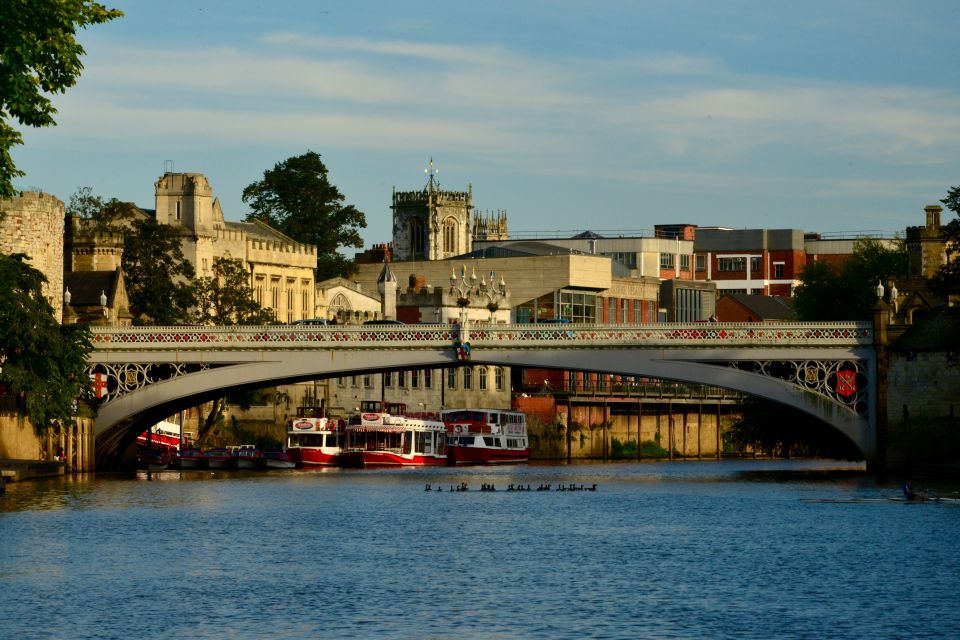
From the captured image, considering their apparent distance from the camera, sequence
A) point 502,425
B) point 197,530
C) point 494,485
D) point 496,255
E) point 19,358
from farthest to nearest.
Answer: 1. point 496,255
2. point 502,425
3. point 494,485
4. point 19,358
5. point 197,530

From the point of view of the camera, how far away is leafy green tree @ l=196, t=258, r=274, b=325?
13325 cm

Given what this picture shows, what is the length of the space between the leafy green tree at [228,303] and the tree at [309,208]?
114 ft

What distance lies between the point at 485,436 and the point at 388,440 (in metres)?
8.70

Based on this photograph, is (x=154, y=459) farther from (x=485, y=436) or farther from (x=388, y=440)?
(x=485, y=436)

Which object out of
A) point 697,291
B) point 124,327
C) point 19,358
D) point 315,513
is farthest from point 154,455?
point 697,291

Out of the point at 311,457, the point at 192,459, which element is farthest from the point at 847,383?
the point at 192,459

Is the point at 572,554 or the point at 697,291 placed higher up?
the point at 697,291

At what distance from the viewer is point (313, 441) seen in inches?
4729

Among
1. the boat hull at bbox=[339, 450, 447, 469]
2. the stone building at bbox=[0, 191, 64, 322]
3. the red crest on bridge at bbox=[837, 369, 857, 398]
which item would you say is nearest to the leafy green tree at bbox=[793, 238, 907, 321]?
the boat hull at bbox=[339, 450, 447, 469]

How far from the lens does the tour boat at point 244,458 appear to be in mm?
115500

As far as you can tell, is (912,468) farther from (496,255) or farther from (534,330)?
(496,255)

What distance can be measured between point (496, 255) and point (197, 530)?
103762mm

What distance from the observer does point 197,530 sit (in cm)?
7250

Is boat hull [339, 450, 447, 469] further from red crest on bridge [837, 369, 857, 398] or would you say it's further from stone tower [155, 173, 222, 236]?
red crest on bridge [837, 369, 857, 398]
